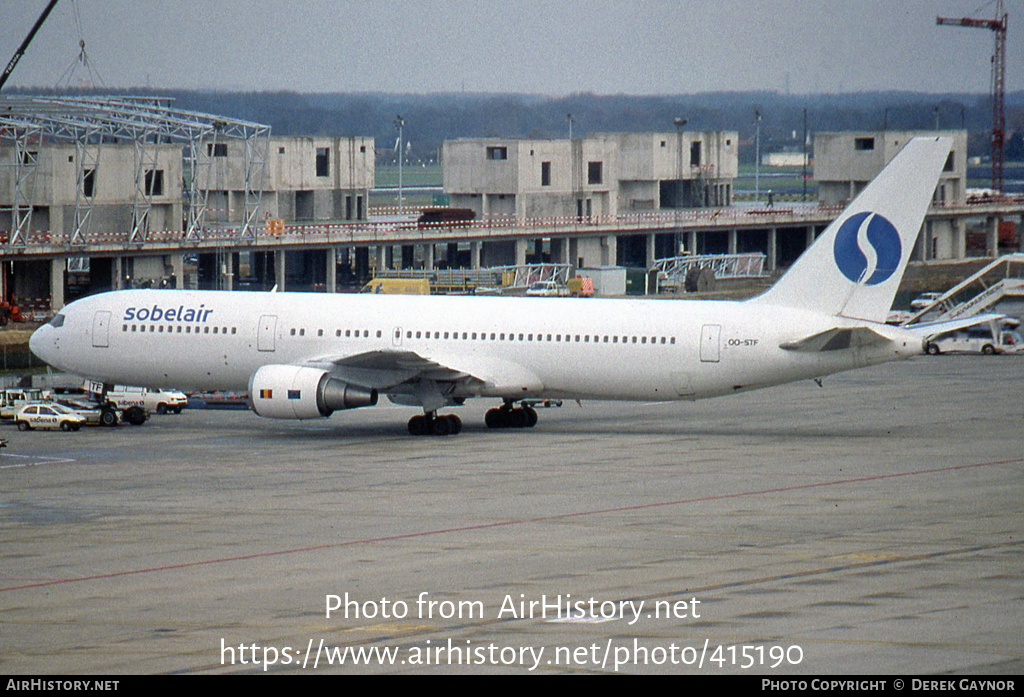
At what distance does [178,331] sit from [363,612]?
26136 millimetres

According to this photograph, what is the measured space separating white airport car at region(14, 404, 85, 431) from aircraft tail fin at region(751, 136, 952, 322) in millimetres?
22668

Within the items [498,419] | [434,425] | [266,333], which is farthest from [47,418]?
Answer: [498,419]

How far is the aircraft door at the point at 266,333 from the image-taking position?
4453 cm

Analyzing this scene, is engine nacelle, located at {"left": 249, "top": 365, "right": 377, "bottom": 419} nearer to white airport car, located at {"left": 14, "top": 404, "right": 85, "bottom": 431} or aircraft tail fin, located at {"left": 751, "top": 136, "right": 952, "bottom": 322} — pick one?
white airport car, located at {"left": 14, "top": 404, "right": 85, "bottom": 431}

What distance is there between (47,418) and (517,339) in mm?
15552

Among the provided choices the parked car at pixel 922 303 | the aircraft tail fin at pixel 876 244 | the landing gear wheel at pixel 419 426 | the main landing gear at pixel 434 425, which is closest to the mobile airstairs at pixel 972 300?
the parked car at pixel 922 303

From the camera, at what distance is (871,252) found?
41.1m

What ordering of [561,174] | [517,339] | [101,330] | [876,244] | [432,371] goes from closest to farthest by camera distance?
[876,244] → [432,371] → [517,339] → [101,330] → [561,174]

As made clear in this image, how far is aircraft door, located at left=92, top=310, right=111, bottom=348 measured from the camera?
151 feet

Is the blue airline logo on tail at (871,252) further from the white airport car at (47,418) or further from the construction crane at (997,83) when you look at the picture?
the construction crane at (997,83)

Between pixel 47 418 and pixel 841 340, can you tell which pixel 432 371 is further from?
pixel 47 418

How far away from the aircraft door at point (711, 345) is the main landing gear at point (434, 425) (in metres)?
7.42
